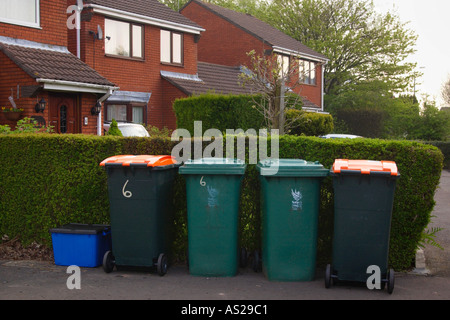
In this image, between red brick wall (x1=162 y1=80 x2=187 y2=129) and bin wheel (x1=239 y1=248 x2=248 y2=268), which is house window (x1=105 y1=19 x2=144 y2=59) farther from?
bin wheel (x1=239 y1=248 x2=248 y2=268)

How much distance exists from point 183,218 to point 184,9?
2745 cm

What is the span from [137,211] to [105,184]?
3.28 ft

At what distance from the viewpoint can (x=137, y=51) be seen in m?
20.5

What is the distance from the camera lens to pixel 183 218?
639 cm

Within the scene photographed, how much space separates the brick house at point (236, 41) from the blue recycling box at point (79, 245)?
22827 millimetres

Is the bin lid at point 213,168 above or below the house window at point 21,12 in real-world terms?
below

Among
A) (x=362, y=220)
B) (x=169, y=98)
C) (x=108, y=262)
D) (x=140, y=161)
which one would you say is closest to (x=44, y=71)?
(x=169, y=98)

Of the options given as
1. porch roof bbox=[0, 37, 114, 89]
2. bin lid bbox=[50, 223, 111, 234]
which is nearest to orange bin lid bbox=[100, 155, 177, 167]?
bin lid bbox=[50, 223, 111, 234]

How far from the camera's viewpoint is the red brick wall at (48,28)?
13.9 m

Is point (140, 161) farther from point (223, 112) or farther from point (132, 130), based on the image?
point (132, 130)

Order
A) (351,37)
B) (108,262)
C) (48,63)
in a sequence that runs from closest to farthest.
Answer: (108,262) → (48,63) → (351,37)

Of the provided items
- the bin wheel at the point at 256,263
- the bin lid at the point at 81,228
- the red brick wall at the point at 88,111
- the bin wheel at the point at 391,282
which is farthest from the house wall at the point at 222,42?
the bin wheel at the point at 391,282

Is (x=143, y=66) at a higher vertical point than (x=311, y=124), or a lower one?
higher

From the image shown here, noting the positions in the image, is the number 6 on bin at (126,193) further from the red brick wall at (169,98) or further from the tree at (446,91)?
the tree at (446,91)
